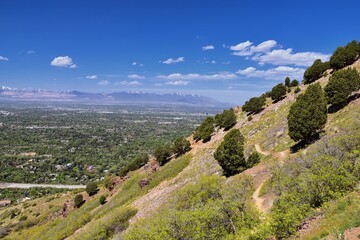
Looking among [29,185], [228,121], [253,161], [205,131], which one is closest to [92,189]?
[205,131]

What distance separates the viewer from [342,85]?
33.3 metres

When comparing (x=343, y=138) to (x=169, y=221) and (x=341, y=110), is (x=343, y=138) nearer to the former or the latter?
(x=169, y=221)

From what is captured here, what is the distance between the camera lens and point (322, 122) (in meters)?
28.9

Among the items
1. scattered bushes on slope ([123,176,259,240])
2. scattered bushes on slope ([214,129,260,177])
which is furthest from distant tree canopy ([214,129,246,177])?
scattered bushes on slope ([123,176,259,240])

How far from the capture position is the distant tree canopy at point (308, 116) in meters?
28.6

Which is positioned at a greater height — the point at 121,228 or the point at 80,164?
the point at 121,228

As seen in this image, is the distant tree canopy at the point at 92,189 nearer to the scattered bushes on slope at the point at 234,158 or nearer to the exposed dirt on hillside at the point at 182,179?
the exposed dirt on hillside at the point at 182,179

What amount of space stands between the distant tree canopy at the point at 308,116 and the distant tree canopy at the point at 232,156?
22.2 ft

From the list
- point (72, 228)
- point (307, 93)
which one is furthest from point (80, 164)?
point (307, 93)

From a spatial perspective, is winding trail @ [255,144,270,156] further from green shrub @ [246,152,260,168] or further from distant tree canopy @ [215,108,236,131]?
distant tree canopy @ [215,108,236,131]

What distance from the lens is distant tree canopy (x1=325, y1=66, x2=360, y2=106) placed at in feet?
109

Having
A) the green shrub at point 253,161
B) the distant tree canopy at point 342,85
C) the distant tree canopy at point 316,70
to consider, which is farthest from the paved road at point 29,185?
the distant tree canopy at point 342,85

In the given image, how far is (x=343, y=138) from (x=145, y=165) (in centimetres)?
4855

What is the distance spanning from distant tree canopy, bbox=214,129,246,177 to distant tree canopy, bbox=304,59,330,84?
94.7ft
